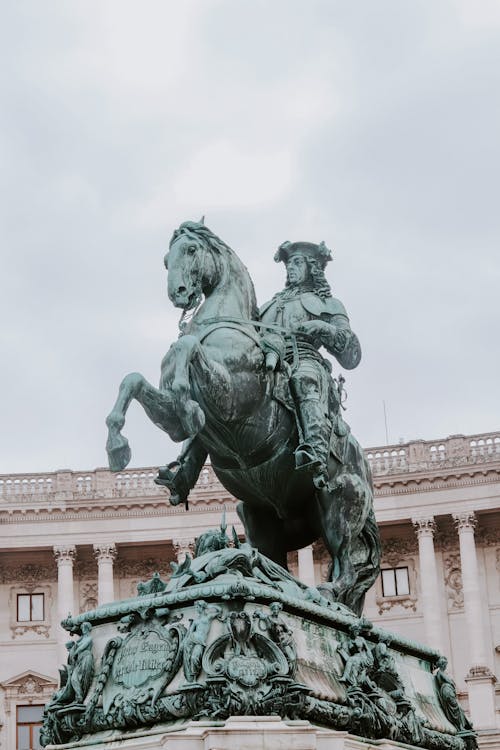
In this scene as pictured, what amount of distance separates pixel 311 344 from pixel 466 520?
4733 cm

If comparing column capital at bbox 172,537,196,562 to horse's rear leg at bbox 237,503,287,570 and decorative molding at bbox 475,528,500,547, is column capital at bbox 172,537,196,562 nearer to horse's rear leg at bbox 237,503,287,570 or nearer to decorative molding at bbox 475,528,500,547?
decorative molding at bbox 475,528,500,547

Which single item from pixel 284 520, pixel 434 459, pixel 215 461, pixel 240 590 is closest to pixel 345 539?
pixel 284 520

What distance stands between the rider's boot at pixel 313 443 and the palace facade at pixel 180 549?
46242mm

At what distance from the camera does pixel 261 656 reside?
8.20 meters

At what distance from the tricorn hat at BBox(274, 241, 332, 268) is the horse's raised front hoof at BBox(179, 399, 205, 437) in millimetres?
2989

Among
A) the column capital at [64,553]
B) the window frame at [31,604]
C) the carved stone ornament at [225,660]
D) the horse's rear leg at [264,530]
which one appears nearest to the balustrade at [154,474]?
the column capital at [64,553]

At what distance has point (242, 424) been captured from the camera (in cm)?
989

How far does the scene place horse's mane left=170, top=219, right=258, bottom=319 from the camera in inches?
399

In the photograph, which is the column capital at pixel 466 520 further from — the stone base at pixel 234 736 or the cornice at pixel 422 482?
the stone base at pixel 234 736

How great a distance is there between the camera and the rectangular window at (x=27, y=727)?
5666 centimetres

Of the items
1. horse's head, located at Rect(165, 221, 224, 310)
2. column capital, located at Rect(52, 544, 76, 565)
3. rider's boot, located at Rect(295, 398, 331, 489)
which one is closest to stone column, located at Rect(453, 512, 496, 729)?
column capital, located at Rect(52, 544, 76, 565)

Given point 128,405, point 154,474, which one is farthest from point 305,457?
point 154,474

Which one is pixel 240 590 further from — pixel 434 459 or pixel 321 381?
pixel 434 459

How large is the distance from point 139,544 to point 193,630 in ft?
Result: 170
